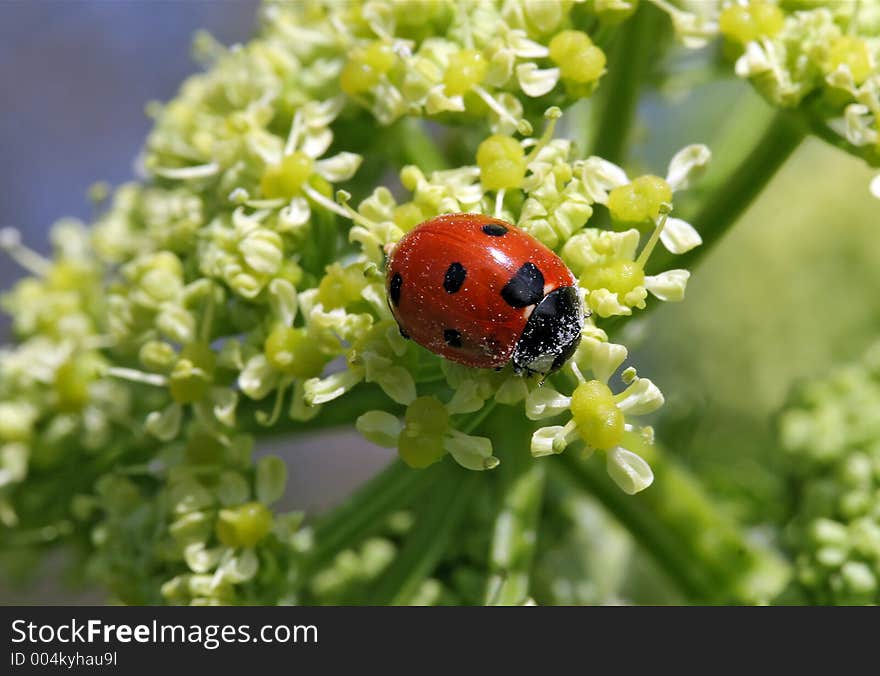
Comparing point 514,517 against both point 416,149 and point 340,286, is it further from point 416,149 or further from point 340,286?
point 416,149

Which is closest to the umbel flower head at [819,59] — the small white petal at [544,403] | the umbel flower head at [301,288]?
the umbel flower head at [301,288]

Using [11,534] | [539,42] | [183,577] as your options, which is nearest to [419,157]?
[539,42]

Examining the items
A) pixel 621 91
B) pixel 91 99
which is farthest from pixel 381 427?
pixel 91 99

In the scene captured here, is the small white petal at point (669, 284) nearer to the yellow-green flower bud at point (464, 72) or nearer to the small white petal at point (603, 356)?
the small white petal at point (603, 356)

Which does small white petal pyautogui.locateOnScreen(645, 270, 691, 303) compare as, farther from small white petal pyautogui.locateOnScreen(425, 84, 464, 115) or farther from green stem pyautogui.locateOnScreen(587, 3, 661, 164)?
green stem pyautogui.locateOnScreen(587, 3, 661, 164)

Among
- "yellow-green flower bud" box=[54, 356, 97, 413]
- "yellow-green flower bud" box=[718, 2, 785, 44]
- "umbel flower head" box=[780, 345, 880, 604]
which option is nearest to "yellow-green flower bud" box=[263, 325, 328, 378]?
"yellow-green flower bud" box=[54, 356, 97, 413]

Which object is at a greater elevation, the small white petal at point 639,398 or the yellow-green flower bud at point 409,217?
the small white petal at point 639,398
